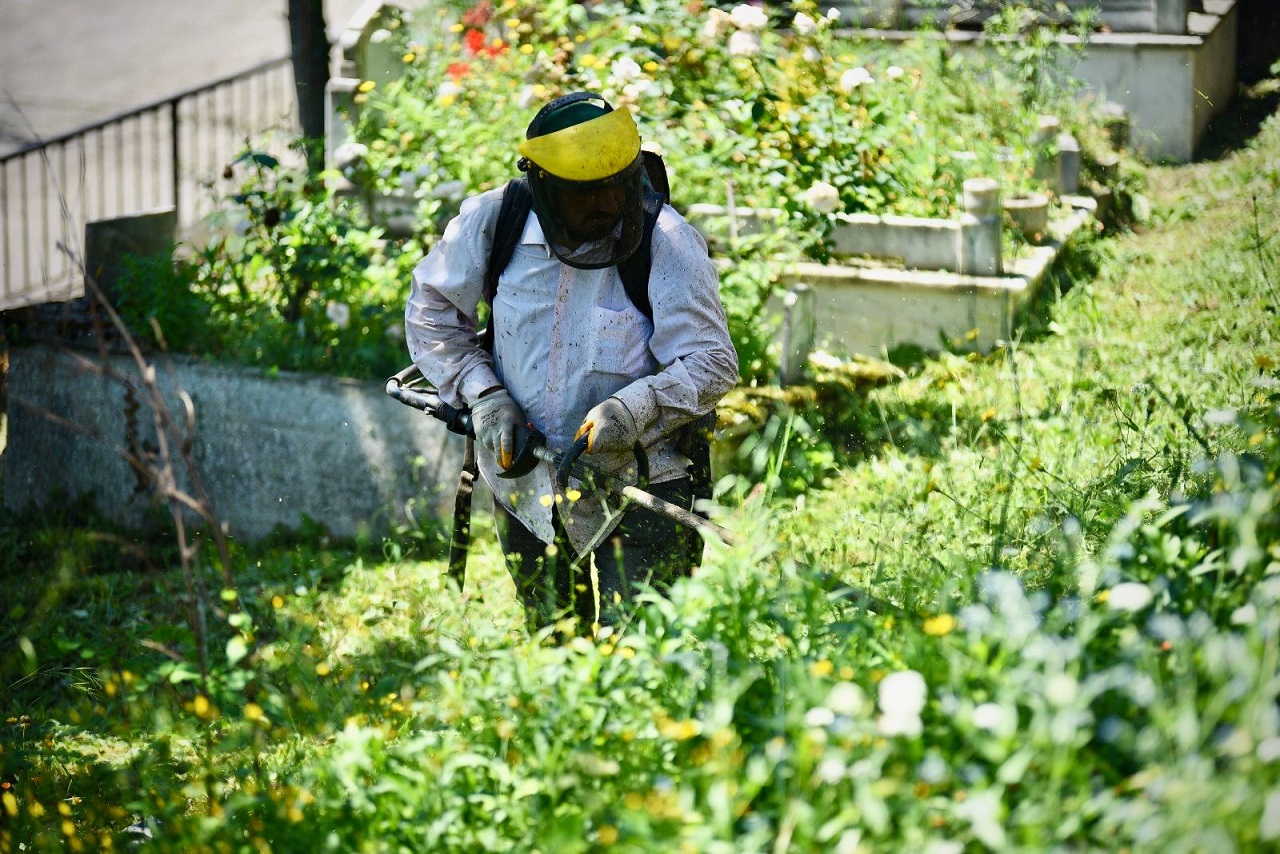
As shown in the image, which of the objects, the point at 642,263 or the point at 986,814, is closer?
the point at 986,814

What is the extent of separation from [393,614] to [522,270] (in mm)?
1988

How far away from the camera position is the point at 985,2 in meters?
9.49

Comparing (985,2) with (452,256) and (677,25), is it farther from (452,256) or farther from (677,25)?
(452,256)

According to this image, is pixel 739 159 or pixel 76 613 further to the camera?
pixel 739 159

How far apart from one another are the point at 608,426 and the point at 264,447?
3365mm

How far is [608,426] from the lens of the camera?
129 inches

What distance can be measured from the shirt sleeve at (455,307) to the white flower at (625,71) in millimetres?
2578

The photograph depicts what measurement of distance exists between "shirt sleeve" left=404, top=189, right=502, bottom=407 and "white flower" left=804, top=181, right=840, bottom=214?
246 centimetres

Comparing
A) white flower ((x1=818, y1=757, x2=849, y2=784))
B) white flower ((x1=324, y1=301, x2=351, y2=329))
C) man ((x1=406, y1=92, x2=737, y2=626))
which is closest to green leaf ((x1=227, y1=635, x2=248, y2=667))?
man ((x1=406, y1=92, x2=737, y2=626))

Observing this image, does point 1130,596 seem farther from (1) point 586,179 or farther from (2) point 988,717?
(1) point 586,179

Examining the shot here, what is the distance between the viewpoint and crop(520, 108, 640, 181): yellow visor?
10.6 ft

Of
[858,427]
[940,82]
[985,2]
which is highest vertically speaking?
[985,2]

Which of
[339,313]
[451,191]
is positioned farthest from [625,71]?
[339,313]

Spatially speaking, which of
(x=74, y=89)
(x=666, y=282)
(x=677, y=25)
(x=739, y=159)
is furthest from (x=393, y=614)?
(x=74, y=89)
